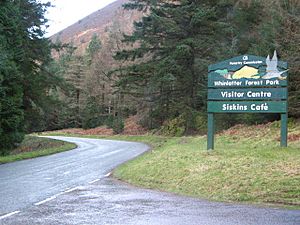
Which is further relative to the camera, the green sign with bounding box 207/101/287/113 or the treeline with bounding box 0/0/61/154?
the treeline with bounding box 0/0/61/154

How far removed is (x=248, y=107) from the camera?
1534 centimetres

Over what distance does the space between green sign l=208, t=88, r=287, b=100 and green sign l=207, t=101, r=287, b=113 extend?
6.9 inches

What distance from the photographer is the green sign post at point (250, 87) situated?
1493 cm

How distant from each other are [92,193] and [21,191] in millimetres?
1981

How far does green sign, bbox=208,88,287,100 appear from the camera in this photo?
14.9 metres

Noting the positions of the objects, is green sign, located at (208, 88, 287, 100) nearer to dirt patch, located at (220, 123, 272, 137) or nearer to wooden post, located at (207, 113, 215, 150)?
wooden post, located at (207, 113, 215, 150)

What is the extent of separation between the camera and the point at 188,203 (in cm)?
976

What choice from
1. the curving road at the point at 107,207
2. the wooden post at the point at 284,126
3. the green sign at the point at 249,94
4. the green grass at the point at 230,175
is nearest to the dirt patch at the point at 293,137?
the green grass at the point at 230,175

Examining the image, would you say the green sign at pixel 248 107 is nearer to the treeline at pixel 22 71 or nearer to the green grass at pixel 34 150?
the green grass at pixel 34 150

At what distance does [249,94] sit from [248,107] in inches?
17.8

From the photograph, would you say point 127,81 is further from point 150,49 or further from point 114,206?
point 114,206

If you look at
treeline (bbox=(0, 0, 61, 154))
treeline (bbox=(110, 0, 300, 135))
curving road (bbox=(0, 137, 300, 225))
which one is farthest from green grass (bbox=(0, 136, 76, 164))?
treeline (bbox=(110, 0, 300, 135))

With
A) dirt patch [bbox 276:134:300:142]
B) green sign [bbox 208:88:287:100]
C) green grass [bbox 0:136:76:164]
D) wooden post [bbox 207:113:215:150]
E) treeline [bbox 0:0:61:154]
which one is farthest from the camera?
treeline [bbox 0:0:61:154]

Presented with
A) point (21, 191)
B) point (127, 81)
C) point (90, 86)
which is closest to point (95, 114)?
point (90, 86)
